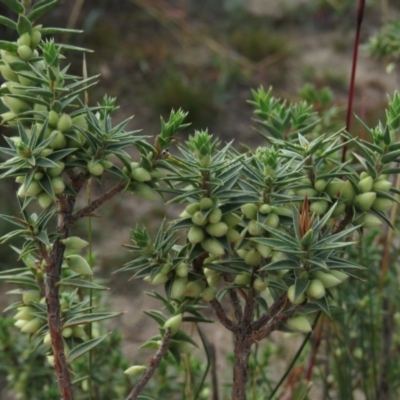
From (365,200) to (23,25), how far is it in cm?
49

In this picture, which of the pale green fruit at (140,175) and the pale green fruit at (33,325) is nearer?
the pale green fruit at (140,175)

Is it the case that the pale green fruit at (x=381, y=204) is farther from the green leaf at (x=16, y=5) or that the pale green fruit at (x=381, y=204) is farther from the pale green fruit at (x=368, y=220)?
the green leaf at (x=16, y=5)

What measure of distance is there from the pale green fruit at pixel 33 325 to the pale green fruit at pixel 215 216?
34cm

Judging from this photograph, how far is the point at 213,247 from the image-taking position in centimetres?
88

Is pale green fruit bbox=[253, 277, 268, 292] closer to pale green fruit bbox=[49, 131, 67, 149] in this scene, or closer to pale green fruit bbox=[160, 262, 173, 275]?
pale green fruit bbox=[160, 262, 173, 275]

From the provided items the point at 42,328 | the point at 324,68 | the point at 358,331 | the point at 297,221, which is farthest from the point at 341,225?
the point at 324,68

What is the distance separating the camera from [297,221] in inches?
33.4

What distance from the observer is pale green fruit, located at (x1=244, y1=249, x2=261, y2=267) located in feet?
2.99

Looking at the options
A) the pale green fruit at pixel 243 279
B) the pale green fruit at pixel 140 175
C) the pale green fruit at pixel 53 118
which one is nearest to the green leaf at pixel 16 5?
the pale green fruit at pixel 53 118

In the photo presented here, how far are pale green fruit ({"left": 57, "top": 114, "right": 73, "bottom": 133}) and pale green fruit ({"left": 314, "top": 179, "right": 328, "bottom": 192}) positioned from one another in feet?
1.10

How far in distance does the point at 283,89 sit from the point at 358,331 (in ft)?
9.04

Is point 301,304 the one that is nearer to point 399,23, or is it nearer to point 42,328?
point 42,328

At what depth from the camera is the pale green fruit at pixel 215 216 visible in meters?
0.86

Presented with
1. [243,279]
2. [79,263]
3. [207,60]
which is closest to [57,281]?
[79,263]
